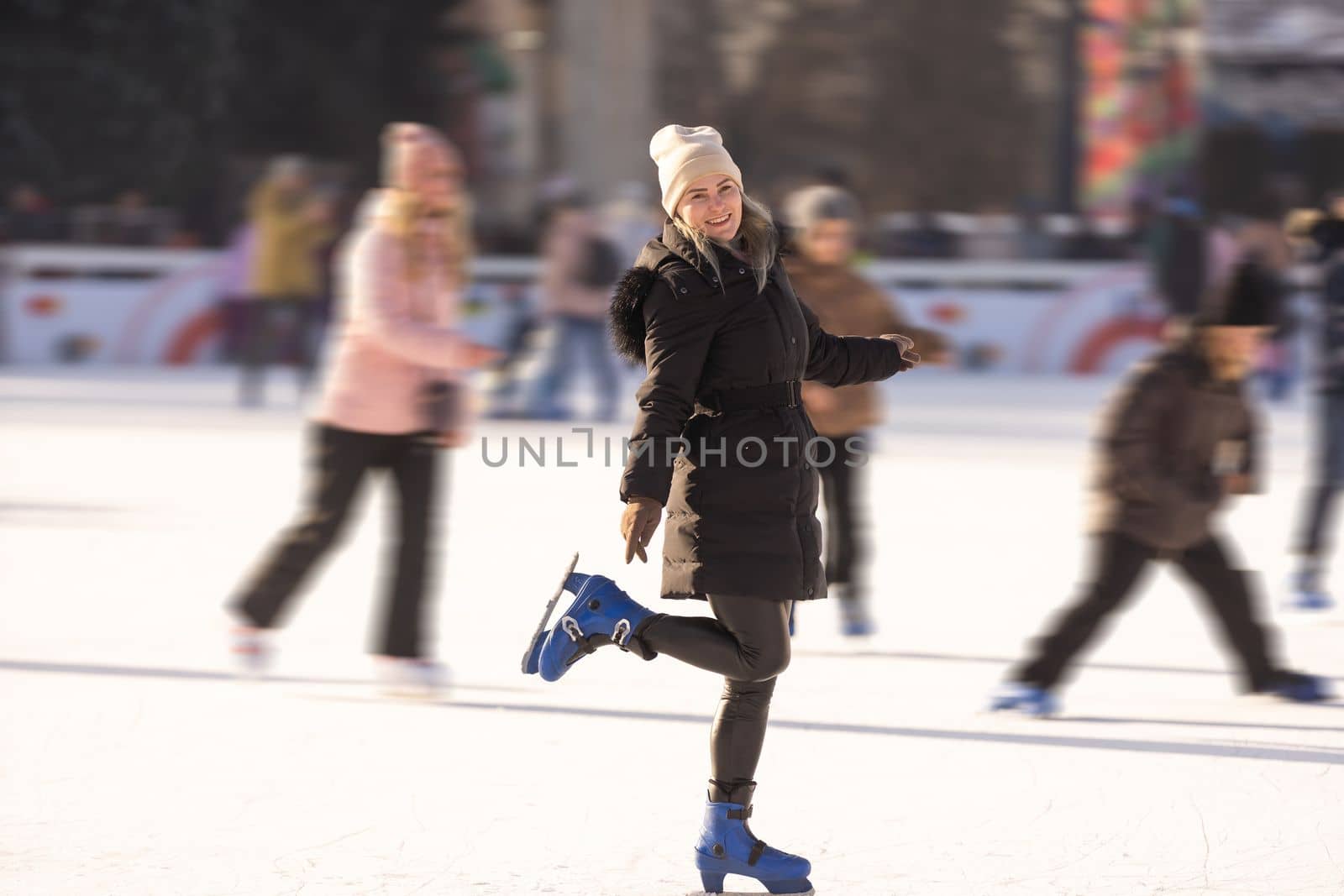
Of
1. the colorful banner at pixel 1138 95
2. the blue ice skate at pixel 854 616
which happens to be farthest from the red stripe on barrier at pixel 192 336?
the blue ice skate at pixel 854 616

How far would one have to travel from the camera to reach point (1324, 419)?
6.59 m

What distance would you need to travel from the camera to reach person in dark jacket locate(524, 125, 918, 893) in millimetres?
3580

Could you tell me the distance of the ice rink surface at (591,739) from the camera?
3.92 meters

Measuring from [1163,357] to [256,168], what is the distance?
16.5 meters

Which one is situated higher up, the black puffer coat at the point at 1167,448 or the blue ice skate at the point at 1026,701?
the black puffer coat at the point at 1167,448

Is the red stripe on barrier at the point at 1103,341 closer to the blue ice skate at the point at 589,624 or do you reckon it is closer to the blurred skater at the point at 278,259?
the blurred skater at the point at 278,259

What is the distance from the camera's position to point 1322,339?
6.54 m

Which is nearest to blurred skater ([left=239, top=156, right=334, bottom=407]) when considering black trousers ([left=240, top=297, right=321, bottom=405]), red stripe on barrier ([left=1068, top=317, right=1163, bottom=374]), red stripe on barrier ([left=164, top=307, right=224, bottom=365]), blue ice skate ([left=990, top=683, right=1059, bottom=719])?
black trousers ([left=240, top=297, right=321, bottom=405])

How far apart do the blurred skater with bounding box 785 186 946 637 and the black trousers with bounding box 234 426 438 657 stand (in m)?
1.28

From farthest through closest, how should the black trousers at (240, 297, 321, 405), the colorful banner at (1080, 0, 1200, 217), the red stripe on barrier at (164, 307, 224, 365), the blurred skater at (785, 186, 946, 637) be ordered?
the colorful banner at (1080, 0, 1200, 217) → the red stripe on barrier at (164, 307, 224, 365) → the black trousers at (240, 297, 321, 405) → the blurred skater at (785, 186, 946, 637)

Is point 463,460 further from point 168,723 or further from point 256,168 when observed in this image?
point 256,168

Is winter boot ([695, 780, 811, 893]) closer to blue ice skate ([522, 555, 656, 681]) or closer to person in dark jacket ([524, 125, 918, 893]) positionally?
person in dark jacket ([524, 125, 918, 893])

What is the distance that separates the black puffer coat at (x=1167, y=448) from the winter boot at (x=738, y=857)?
172 centimetres

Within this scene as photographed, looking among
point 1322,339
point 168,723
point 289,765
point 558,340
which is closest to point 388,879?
point 289,765
